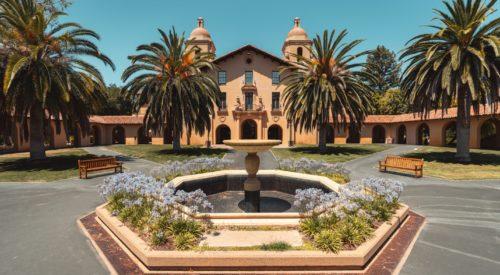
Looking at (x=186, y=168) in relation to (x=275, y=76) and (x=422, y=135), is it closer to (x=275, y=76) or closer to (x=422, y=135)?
(x=275, y=76)

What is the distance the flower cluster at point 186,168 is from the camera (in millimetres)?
11234

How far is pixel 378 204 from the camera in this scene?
659 cm

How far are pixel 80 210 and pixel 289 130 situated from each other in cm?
2964

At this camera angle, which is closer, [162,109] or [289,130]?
[162,109]

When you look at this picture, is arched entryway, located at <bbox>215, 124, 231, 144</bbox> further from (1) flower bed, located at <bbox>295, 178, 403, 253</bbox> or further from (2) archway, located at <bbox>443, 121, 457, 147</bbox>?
(1) flower bed, located at <bbox>295, 178, 403, 253</bbox>

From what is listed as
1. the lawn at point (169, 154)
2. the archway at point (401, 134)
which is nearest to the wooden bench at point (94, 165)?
the lawn at point (169, 154)

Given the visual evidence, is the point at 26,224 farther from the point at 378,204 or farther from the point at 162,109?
the point at 162,109

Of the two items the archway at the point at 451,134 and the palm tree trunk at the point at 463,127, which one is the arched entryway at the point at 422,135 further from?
the palm tree trunk at the point at 463,127

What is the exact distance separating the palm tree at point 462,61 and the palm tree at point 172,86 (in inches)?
675

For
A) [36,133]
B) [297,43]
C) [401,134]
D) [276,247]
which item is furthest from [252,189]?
[401,134]

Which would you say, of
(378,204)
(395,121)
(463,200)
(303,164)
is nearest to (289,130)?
(395,121)

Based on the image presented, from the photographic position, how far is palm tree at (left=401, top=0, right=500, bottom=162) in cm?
1625

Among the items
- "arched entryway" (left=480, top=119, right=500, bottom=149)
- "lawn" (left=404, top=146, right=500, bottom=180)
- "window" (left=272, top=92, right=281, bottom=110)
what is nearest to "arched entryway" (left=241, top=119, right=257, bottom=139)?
"window" (left=272, top=92, right=281, bottom=110)

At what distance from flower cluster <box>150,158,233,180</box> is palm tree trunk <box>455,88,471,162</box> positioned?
17.2 metres
